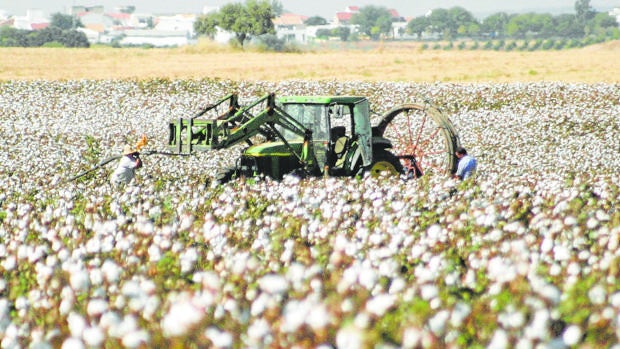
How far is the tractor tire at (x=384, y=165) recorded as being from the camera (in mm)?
15000

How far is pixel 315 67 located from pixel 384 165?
129 ft

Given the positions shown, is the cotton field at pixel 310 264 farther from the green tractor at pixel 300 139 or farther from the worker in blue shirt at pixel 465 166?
the worker in blue shirt at pixel 465 166

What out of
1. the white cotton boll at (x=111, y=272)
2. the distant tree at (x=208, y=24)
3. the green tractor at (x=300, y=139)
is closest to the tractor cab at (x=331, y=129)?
the green tractor at (x=300, y=139)

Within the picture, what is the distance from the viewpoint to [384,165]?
15.2m

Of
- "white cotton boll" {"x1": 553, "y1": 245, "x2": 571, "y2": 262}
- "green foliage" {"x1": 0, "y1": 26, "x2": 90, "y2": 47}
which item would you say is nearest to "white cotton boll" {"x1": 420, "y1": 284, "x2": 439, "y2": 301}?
"white cotton boll" {"x1": 553, "y1": 245, "x2": 571, "y2": 262}

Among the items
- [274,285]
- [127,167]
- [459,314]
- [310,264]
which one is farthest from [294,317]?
[127,167]

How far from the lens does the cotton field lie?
5.25 m

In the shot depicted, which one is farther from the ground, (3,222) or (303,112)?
(303,112)

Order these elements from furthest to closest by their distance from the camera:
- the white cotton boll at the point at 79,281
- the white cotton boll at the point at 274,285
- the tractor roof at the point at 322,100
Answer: the tractor roof at the point at 322,100, the white cotton boll at the point at 79,281, the white cotton boll at the point at 274,285

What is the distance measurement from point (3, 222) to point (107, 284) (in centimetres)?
426

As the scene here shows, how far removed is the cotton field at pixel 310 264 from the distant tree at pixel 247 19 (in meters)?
89.9

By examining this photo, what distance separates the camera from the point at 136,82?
4294 cm

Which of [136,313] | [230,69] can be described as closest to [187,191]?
[136,313]

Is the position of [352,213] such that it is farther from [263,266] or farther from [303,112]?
[303,112]
